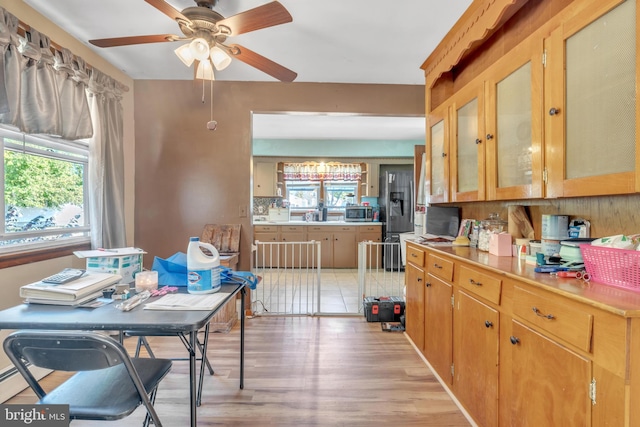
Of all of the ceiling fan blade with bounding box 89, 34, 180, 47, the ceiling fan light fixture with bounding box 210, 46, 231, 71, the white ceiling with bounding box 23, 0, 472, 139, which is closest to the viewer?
the ceiling fan blade with bounding box 89, 34, 180, 47

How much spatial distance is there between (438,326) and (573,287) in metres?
1.08

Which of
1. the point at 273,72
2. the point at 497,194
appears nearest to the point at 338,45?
the point at 273,72

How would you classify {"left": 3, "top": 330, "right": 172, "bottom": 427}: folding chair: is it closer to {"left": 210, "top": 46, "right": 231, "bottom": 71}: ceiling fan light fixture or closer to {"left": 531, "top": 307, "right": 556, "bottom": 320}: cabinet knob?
{"left": 531, "top": 307, "right": 556, "bottom": 320}: cabinet knob

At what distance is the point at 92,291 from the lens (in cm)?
134

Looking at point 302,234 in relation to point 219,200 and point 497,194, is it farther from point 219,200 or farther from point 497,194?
point 497,194

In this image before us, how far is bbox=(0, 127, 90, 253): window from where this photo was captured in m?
1.99

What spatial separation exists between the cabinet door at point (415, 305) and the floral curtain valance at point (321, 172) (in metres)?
4.02

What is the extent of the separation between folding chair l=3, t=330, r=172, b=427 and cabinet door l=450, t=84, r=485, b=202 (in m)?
2.01

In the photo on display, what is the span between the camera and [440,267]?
1.99m

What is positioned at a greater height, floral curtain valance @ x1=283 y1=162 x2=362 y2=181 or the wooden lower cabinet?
floral curtain valance @ x1=283 y1=162 x2=362 y2=181

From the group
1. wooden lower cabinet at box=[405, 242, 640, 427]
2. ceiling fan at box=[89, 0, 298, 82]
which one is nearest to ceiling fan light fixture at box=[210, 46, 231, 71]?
ceiling fan at box=[89, 0, 298, 82]

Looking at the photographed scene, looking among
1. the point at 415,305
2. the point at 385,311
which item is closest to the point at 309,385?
the point at 415,305

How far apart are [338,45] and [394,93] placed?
1025 mm

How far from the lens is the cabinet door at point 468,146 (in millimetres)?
1930
